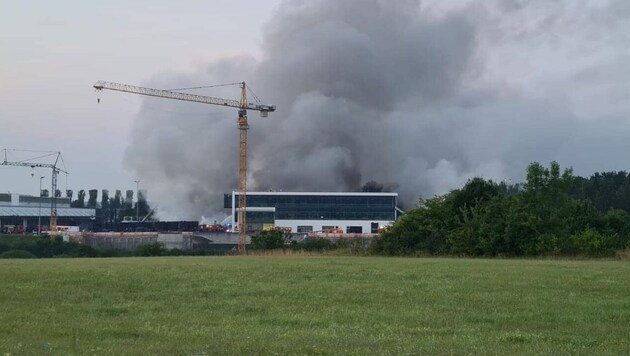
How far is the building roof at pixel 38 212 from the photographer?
534ft

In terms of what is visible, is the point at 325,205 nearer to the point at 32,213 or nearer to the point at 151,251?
the point at 151,251

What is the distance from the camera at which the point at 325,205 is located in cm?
13325

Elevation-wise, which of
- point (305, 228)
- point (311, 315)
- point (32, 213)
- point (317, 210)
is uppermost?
point (32, 213)

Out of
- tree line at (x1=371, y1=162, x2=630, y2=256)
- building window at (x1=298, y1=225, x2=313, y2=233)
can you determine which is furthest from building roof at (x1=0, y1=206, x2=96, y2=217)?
tree line at (x1=371, y1=162, x2=630, y2=256)

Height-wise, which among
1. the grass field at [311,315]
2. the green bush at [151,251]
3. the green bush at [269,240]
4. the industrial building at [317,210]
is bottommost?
the grass field at [311,315]

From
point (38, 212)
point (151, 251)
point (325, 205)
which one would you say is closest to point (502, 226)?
point (151, 251)

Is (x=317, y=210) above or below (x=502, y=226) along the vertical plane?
above

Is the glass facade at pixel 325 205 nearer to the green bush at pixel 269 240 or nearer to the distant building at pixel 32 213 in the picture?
the distant building at pixel 32 213

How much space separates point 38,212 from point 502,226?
136m

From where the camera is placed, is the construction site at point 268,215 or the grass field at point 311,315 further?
the construction site at point 268,215

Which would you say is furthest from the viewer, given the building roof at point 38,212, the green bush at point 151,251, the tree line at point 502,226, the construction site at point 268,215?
the building roof at point 38,212

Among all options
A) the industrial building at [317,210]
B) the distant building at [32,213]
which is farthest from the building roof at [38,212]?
the industrial building at [317,210]

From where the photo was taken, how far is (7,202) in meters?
170

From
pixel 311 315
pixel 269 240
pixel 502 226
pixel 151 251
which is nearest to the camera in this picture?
pixel 311 315
